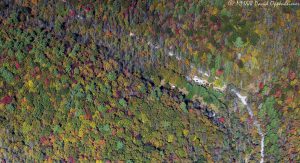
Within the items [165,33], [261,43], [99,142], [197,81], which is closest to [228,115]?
[197,81]

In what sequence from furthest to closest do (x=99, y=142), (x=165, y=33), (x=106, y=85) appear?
(x=165, y=33), (x=106, y=85), (x=99, y=142)

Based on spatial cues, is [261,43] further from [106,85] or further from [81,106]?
[81,106]

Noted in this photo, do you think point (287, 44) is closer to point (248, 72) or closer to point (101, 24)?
→ point (248, 72)

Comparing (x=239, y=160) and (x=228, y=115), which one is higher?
(x=228, y=115)

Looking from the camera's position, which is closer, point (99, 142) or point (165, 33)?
point (99, 142)

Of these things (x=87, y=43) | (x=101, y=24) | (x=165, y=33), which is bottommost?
(x=87, y=43)

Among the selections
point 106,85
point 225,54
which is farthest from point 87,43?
point 225,54

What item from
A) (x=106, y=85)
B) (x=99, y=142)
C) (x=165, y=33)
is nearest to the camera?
(x=99, y=142)
